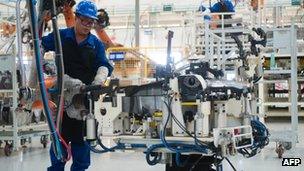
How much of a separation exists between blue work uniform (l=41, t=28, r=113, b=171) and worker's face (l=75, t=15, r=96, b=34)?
107mm

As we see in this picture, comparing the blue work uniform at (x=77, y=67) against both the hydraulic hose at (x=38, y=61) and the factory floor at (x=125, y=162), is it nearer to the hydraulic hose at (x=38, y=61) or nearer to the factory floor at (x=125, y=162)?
the hydraulic hose at (x=38, y=61)

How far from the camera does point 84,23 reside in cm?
386

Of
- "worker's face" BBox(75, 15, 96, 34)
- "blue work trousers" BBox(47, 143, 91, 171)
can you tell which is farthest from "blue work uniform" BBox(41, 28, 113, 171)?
"worker's face" BBox(75, 15, 96, 34)

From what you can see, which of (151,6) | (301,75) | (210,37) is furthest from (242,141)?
(151,6)

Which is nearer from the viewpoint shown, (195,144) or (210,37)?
(195,144)

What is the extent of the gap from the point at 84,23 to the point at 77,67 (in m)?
0.41

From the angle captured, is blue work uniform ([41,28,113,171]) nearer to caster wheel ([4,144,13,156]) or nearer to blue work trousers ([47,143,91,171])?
blue work trousers ([47,143,91,171])

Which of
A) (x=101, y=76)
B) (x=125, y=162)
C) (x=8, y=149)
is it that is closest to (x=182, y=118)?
(x=101, y=76)

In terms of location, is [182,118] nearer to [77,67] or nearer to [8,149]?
[77,67]

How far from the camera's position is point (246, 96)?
4148 mm

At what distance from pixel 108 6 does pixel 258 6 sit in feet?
25.0

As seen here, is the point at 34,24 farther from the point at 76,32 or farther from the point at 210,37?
the point at 210,37

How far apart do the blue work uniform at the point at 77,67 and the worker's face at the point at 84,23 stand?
107 mm

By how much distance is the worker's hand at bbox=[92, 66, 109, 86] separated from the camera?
3812mm
